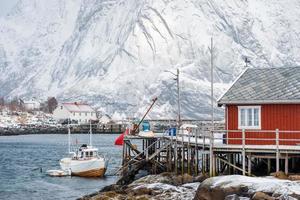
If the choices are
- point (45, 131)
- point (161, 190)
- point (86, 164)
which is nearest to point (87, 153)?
point (86, 164)

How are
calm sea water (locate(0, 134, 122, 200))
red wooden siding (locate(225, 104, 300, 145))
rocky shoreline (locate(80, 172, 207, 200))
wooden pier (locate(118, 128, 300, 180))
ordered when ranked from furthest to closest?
calm sea water (locate(0, 134, 122, 200))
red wooden siding (locate(225, 104, 300, 145))
wooden pier (locate(118, 128, 300, 180))
rocky shoreline (locate(80, 172, 207, 200))

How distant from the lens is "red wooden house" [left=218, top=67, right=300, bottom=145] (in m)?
38.2

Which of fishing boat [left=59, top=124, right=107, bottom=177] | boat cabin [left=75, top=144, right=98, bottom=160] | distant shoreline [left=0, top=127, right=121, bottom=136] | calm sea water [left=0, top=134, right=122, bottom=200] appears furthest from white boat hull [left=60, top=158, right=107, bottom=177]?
distant shoreline [left=0, top=127, right=121, bottom=136]

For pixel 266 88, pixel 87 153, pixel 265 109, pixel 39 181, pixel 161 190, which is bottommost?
pixel 39 181

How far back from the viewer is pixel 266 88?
40031 millimetres

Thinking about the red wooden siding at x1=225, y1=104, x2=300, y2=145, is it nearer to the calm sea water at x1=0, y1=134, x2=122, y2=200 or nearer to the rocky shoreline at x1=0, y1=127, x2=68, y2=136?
the calm sea water at x1=0, y1=134, x2=122, y2=200

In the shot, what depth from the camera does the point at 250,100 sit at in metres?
39.1

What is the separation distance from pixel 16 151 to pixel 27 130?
7594 cm

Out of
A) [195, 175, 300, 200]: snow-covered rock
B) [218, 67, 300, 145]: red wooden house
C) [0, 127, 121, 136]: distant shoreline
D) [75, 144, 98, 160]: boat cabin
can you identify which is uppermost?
[218, 67, 300, 145]: red wooden house

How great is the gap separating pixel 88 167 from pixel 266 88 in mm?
22260

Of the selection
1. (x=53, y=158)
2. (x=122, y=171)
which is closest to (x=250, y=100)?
(x=122, y=171)

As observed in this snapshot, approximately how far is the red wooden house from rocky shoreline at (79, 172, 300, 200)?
13.1 feet

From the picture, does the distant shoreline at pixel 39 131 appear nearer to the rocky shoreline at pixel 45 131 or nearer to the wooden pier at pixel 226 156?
the rocky shoreline at pixel 45 131

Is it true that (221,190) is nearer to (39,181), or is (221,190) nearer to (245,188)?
(245,188)
